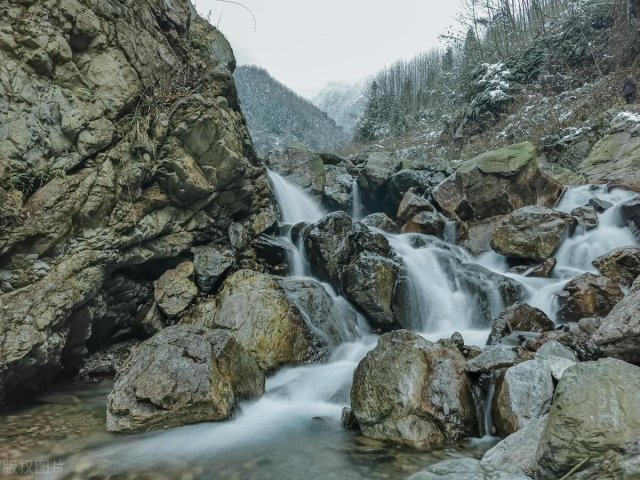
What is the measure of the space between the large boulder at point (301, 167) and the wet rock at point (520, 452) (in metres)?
12.9

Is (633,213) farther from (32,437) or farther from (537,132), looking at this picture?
(32,437)

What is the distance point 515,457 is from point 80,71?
343 inches

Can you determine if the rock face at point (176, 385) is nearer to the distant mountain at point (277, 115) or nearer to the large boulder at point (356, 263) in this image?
the large boulder at point (356, 263)

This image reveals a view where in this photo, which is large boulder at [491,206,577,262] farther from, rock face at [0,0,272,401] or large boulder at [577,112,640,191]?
rock face at [0,0,272,401]

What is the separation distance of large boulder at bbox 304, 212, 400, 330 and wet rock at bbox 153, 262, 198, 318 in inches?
119

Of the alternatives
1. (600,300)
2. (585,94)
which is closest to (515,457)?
(600,300)

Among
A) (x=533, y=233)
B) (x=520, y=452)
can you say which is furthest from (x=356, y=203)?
(x=520, y=452)

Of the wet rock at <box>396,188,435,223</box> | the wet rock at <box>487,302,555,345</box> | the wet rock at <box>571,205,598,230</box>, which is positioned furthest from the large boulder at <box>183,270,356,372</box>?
the wet rock at <box>571,205,598,230</box>

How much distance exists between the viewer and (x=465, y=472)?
2.83m

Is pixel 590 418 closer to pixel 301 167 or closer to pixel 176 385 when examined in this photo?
pixel 176 385

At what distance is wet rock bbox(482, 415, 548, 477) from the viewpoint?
3170 mm

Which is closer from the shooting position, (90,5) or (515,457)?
(515,457)

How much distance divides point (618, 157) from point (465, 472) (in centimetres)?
1529

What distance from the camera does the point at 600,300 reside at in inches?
301
